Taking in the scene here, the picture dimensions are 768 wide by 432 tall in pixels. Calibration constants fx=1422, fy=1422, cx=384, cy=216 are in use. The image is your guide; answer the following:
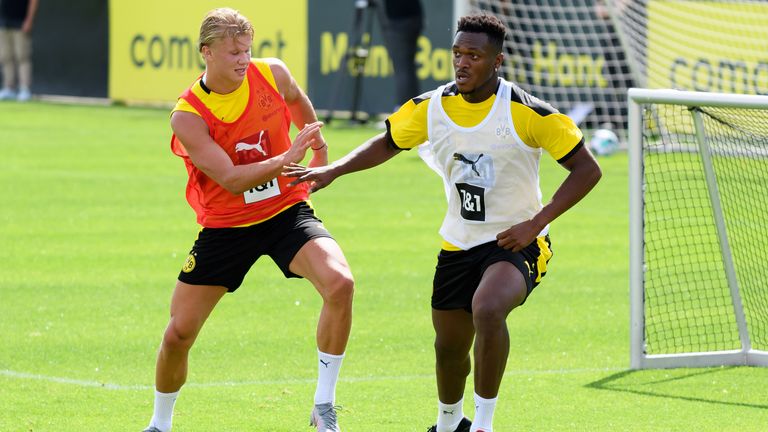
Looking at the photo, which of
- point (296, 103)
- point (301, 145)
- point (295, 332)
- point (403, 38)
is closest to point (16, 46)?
point (403, 38)

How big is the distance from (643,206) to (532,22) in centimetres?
1248

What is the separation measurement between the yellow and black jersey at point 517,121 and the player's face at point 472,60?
13 centimetres

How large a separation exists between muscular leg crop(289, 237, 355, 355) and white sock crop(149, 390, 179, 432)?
2.61ft

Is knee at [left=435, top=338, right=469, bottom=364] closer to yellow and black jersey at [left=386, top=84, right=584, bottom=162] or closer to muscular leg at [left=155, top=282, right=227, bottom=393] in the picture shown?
yellow and black jersey at [left=386, top=84, right=584, bottom=162]

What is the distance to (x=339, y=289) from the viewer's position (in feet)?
Result: 22.9

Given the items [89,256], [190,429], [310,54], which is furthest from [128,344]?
[310,54]

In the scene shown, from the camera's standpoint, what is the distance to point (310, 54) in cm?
2425

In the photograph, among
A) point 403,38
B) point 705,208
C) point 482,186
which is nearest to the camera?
point 482,186

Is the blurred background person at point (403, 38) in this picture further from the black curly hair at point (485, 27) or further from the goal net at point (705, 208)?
the black curly hair at point (485, 27)

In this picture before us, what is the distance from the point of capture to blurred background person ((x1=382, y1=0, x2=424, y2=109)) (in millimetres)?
22141

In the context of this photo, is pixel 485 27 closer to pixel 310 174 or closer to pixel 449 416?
pixel 310 174

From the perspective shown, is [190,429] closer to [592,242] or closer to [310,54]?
[592,242]

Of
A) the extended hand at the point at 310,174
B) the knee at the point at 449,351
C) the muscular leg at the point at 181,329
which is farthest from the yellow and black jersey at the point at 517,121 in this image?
the muscular leg at the point at 181,329

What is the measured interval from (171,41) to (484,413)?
20.2 m
